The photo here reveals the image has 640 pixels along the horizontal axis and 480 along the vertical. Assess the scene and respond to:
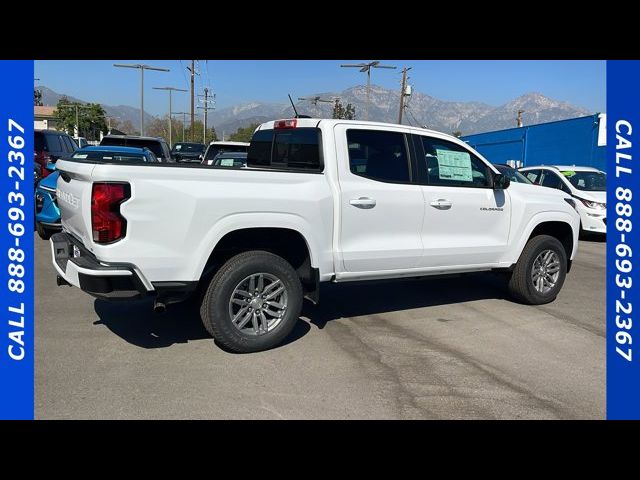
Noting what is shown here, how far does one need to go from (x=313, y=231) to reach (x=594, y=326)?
3.40m

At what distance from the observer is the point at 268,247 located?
4.76 m

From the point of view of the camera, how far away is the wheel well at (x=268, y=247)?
4.48m

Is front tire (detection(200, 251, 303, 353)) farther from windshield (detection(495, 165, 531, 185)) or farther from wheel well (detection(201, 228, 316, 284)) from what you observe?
windshield (detection(495, 165, 531, 185))

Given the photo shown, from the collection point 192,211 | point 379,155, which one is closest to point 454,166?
point 379,155

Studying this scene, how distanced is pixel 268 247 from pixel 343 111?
66.1 meters

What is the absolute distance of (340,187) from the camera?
4.77 m

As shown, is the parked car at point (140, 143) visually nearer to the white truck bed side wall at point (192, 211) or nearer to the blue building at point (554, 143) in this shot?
the white truck bed side wall at point (192, 211)

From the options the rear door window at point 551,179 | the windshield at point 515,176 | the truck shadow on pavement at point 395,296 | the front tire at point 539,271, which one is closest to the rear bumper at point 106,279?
the truck shadow on pavement at point 395,296

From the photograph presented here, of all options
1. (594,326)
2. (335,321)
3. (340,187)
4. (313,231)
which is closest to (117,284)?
(313,231)

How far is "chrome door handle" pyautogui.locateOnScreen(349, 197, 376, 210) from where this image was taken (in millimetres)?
4797

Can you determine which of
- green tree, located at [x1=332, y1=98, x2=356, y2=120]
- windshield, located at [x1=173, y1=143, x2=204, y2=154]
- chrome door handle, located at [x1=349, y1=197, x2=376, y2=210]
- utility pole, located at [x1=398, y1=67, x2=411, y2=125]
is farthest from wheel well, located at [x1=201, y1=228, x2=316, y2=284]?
green tree, located at [x1=332, y1=98, x2=356, y2=120]

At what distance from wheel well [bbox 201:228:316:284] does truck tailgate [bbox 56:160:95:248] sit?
3.33 ft

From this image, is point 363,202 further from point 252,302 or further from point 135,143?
point 135,143

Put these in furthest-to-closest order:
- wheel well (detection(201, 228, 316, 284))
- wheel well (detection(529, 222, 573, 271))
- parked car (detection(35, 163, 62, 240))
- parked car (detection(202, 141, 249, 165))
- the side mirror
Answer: parked car (detection(202, 141, 249, 165)) → parked car (detection(35, 163, 62, 240)) → wheel well (detection(529, 222, 573, 271)) → the side mirror → wheel well (detection(201, 228, 316, 284))
